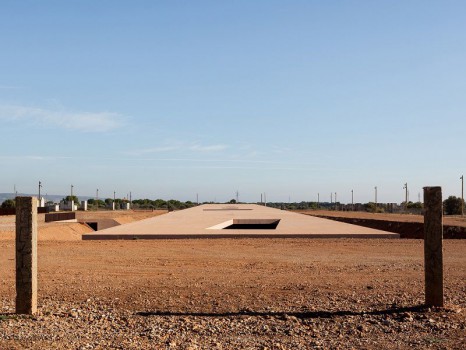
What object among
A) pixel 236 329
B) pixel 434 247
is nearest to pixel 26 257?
pixel 236 329

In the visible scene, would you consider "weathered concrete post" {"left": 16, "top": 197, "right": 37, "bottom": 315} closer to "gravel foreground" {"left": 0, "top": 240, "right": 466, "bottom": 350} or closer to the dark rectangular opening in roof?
"gravel foreground" {"left": 0, "top": 240, "right": 466, "bottom": 350}

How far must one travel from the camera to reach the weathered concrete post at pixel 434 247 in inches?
278

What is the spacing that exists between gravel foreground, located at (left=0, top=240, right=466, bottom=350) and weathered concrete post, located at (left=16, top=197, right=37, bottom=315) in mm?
213

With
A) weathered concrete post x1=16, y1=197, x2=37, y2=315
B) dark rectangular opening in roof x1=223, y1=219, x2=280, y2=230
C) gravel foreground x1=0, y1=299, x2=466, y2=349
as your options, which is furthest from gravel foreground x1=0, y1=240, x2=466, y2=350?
dark rectangular opening in roof x1=223, y1=219, x2=280, y2=230

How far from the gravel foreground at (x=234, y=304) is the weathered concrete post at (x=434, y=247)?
9.7 inches

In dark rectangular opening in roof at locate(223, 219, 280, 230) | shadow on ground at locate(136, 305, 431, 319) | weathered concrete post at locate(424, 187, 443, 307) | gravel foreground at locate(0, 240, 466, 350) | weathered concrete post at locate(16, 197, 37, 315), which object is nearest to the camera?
gravel foreground at locate(0, 240, 466, 350)

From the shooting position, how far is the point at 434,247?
711 centimetres

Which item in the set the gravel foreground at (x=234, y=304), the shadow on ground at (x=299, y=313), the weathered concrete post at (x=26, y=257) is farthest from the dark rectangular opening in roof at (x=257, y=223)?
the weathered concrete post at (x=26, y=257)

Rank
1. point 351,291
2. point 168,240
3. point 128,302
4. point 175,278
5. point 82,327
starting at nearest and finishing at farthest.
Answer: point 82,327 < point 128,302 < point 351,291 < point 175,278 < point 168,240

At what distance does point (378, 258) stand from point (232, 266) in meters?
3.90

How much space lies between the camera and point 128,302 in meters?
7.68

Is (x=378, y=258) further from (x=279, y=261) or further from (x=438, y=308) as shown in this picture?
(x=438, y=308)

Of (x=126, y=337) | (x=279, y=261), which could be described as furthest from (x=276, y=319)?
(x=279, y=261)

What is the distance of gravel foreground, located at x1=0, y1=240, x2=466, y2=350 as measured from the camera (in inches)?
229
